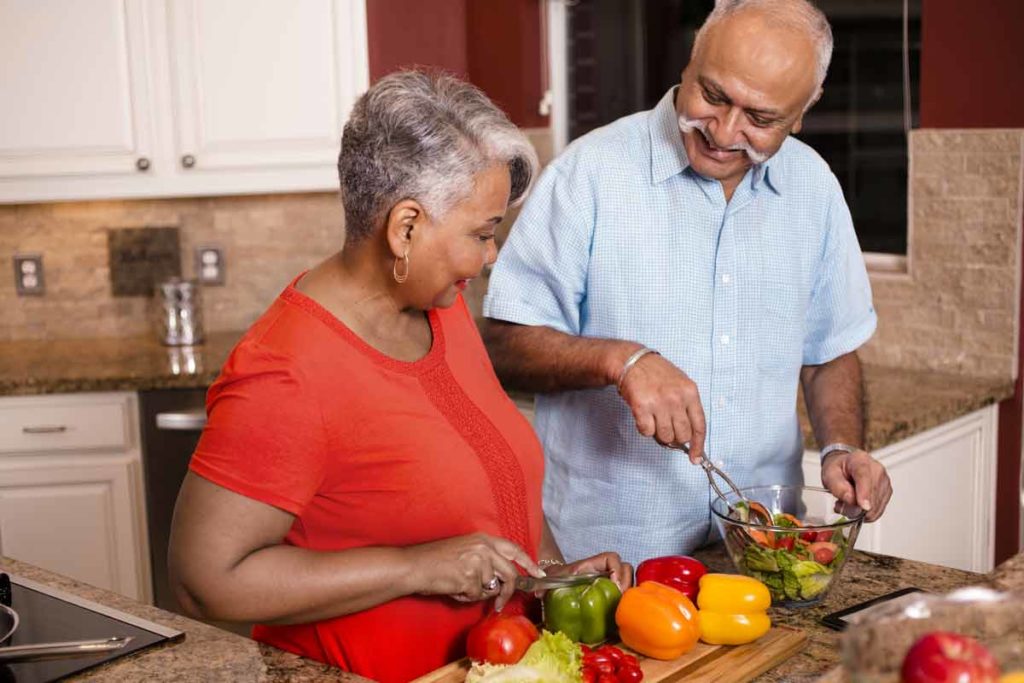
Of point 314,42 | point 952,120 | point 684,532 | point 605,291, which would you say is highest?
point 314,42

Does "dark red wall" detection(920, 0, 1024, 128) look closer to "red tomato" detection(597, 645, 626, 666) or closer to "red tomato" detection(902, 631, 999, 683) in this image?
"red tomato" detection(597, 645, 626, 666)

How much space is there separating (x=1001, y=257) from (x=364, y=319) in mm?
1993

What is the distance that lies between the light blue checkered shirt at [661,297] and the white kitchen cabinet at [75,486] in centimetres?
172

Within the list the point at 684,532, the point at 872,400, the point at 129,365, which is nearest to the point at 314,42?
the point at 129,365

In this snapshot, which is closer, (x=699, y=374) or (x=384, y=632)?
(x=384, y=632)

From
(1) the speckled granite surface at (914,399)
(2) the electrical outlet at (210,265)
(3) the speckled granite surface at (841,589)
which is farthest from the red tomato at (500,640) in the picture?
(2) the electrical outlet at (210,265)

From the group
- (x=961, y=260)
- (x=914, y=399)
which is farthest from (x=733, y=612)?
(x=961, y=260)

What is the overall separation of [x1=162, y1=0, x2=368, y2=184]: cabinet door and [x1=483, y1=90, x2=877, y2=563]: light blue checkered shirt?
69.4 inches

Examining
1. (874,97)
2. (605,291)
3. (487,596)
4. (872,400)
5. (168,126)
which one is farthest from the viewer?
(168,126)

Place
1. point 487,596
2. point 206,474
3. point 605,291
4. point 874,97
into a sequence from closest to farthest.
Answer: point 206,474 < point 487,596 < point 605,291 < point 874,97

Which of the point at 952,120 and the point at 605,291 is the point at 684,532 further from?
the point at 952,120

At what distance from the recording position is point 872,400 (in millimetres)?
2869

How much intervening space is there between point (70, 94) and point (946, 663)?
10.7 feet

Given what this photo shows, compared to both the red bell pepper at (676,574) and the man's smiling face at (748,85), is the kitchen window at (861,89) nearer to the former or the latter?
the man's smiling face at (748,85)
